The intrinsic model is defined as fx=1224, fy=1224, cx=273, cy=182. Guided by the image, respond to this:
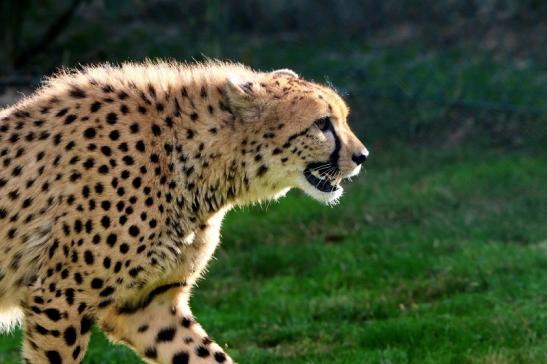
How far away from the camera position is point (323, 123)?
4648mm

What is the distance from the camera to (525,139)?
30.9 feet

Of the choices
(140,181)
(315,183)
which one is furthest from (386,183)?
(140,181)

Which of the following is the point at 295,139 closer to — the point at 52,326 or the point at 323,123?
the point at 323,123

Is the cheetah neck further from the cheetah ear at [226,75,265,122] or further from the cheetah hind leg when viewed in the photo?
the cheetah hind leg

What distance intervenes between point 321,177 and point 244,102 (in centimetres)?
41

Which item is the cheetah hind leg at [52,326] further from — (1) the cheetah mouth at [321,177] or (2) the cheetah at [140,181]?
(1) the cheetah mouth at [321,177]

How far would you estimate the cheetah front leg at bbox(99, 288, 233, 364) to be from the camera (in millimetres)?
4656

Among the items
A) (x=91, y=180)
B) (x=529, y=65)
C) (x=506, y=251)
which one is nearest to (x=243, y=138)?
(x=91, y=180)

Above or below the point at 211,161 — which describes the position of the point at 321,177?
above

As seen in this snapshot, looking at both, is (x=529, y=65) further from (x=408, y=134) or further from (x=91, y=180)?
(x=91, y=180)

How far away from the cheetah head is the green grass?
3.32 ft

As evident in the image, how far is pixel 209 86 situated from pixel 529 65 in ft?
20.8

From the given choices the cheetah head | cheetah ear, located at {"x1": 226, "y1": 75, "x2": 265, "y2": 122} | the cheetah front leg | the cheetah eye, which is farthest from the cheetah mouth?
the cheetah front leg

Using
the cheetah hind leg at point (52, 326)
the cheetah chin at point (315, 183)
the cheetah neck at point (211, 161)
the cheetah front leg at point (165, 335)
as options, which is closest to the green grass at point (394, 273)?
the cheetah front leg at point (165, 335)
